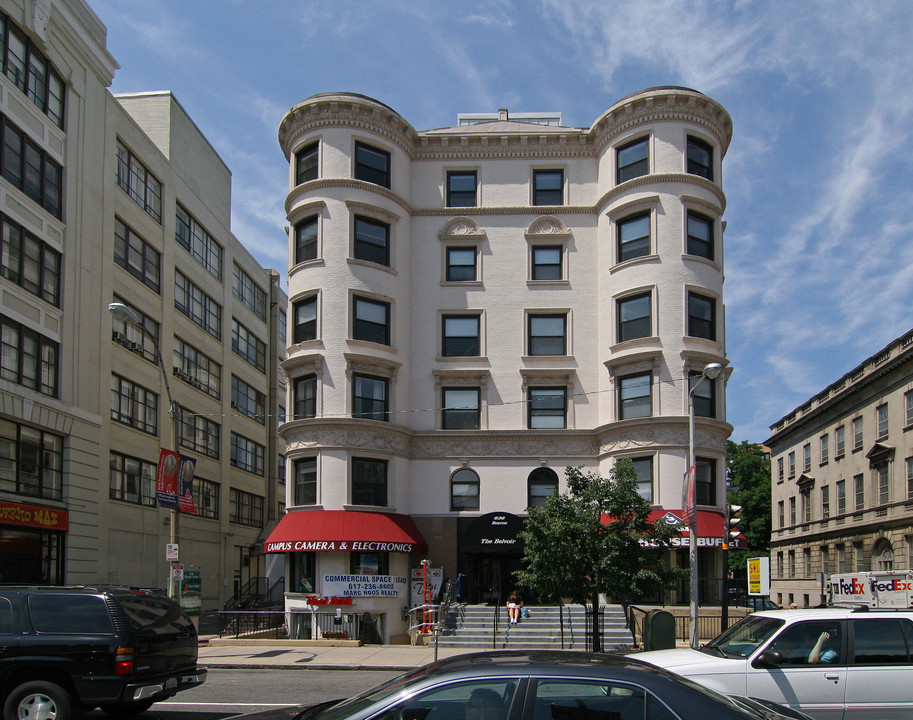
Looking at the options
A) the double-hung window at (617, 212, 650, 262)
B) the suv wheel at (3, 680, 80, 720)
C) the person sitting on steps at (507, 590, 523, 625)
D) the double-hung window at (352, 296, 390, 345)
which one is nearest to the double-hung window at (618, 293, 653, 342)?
the double-hung window at (617, 212, 650, 262)

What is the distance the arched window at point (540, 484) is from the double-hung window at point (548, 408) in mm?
1664

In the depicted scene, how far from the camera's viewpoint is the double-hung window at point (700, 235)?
31250 mm

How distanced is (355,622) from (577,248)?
51.3 ft

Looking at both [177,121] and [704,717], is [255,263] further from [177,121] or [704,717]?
[704,717]

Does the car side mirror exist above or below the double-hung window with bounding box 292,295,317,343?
below

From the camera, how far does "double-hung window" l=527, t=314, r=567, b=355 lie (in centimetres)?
3275

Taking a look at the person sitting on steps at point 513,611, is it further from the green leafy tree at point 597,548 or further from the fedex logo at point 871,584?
the fedex logo at point 871,584

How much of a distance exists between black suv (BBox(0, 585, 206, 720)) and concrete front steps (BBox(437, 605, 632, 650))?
50.2 ft

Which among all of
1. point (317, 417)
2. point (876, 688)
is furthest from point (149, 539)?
point (876, 688)

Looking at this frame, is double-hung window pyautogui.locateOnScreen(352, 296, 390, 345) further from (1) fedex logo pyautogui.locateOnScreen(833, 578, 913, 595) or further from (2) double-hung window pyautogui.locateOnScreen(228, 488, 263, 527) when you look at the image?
(2) double-hung window pyautogui.locateOnScreen(228, 488, 263, 527)

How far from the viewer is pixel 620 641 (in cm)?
2636

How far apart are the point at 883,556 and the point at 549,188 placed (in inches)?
1113

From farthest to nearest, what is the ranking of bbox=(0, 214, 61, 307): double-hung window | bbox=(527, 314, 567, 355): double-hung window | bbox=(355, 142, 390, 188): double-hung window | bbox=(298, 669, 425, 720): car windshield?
1. bbox=(527, 314, 567, 355): double-hung window
2. bbox=(355, 142, 390, 188): double-hung window
3. bbox=(0, 214, 61, 307): double-hung window
4. bbox=(298, 669, 425, 720): car windshield

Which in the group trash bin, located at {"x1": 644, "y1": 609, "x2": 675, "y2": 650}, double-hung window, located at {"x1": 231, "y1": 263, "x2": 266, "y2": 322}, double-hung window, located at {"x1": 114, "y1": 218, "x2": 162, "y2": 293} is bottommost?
trash bin, located at {"x1": 644, "y1": 609, "x2": 675, "y2": 650}
